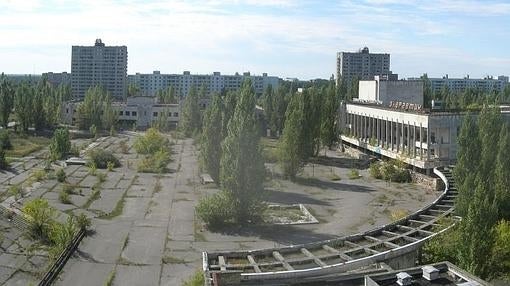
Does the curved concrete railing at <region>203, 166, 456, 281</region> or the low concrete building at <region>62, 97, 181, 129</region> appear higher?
the low concrete building at <region>62, 97, 181, 129</region>

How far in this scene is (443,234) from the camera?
21859 millimetres

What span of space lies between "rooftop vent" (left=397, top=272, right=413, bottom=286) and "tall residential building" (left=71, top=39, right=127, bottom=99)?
413 feet

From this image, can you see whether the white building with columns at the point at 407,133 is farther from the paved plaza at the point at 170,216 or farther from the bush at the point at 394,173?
the paved plaza at the point at 170,216

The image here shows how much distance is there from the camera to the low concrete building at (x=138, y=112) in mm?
88375

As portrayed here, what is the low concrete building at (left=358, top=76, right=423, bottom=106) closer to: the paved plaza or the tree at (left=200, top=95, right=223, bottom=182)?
the paved plaza

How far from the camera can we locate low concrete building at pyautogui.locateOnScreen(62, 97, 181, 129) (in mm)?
88375

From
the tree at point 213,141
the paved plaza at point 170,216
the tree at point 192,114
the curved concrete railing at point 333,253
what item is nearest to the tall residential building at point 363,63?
the tree at point 192,114

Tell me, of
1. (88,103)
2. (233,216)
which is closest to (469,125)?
(233,216)

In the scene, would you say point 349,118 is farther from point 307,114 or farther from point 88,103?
point 88,103

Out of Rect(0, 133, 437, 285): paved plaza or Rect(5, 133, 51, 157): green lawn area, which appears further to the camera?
Rect(5, 133, 51, 157): green lawn area

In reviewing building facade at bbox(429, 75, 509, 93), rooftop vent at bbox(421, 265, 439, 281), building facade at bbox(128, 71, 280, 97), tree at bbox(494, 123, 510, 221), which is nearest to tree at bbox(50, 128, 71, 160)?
tree at bbox(494, 123, 510, 221)

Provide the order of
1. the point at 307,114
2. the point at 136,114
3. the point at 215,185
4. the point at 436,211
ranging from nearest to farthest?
the point at 436,211, the point at 215,185, the point at 307,114, the point at 136,114

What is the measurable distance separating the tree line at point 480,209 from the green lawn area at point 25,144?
4421 centimetres

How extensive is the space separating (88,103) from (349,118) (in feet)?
128
